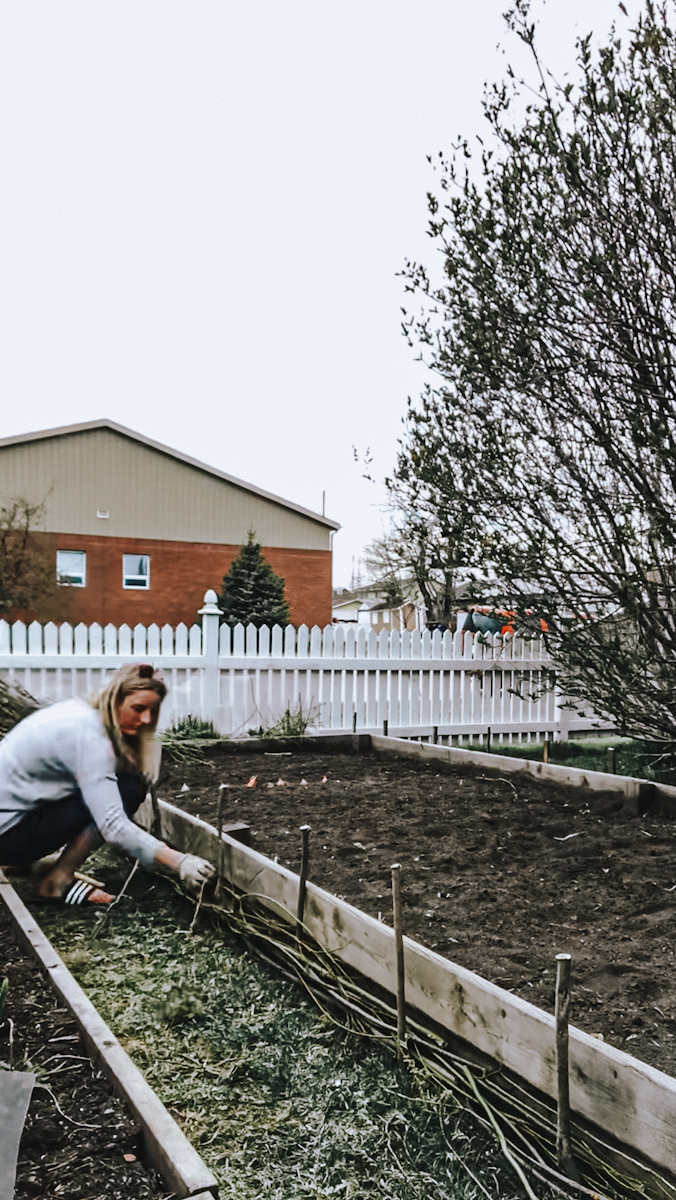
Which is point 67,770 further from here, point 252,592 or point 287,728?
point 252,592

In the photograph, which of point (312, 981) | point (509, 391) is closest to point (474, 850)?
point (312, 981)

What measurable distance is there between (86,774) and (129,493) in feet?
72.3

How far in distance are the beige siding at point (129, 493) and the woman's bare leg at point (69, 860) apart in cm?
2041

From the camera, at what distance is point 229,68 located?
416 centimetres

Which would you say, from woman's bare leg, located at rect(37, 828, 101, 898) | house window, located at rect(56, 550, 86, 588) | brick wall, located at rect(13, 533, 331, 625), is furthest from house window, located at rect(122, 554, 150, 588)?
woman's bare leg, located at rect(37, 828, 101, 898)

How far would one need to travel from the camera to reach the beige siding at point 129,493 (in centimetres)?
2136

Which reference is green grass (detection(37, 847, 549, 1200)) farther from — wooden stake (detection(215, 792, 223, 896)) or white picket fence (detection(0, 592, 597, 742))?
white picket fence (detection(0, 592, 597, 742))

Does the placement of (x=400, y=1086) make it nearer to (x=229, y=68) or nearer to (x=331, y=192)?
(x=229, y=68)

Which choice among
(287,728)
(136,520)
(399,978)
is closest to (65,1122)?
(399,978)

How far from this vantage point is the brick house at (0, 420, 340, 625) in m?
21.5

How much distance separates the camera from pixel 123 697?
1.79 m

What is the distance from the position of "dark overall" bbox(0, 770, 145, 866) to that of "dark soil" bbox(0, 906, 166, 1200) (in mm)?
491

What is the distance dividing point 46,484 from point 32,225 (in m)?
16.8

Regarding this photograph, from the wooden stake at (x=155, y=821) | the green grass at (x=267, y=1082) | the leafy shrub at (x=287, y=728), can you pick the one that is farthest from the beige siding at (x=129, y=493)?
the green grass at (x=267, y=1082)
